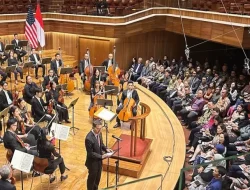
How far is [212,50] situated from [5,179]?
40.2ft

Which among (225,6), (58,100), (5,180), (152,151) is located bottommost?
(152,151)

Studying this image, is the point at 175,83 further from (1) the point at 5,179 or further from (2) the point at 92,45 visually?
(1) the point at 5,179

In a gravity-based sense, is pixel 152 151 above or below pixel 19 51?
below

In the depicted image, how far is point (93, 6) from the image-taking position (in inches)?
546

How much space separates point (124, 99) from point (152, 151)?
1.41m

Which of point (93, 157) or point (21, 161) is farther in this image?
point (93, 157)

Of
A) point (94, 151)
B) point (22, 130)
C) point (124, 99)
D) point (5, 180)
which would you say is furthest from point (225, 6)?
point (5, 180)

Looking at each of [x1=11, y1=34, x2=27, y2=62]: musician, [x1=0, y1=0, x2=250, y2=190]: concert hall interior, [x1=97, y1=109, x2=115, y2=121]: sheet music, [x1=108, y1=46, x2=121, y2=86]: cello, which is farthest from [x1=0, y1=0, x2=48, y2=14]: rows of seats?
[x1=97, y1=109, x2=115, y2=121]: sheet music

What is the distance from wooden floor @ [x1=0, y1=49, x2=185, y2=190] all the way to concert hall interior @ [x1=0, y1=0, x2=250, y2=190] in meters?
0.02

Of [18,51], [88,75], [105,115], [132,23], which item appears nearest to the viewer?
[105,115]

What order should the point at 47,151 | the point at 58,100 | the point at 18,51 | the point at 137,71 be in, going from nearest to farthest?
the point at 47,151, the point at 58,100, the point at 18,51, the point at 137,71

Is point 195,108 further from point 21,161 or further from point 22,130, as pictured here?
point 21,161

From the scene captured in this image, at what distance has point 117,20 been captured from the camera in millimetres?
13016

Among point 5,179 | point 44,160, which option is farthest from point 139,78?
point 5,179
